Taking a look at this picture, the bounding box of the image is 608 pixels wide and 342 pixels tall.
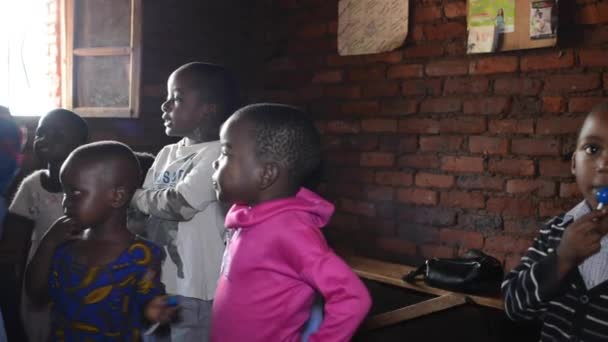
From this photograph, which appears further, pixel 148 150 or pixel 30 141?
pixel 148 150

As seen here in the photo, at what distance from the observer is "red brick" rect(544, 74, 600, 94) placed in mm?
2432

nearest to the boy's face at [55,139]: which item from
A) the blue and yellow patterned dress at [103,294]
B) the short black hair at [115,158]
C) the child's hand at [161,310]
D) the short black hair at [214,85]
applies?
the short black hair at [214,85]

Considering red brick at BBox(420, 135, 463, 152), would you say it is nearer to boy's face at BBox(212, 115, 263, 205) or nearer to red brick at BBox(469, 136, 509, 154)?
red brick at BBox(469, 136, 509, 154)

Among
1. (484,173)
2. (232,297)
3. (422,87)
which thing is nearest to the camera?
(232,297)

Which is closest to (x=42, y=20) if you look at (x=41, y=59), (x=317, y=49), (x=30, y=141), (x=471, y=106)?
(x=41, y=59)

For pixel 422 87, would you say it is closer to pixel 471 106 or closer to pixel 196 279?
pixel 471 106

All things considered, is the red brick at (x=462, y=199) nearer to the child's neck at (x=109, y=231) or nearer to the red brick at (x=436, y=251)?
the red brick at (x=436, y=251)

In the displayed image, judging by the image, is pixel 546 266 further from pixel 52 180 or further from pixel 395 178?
pixel 395 178

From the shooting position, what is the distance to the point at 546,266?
123cm

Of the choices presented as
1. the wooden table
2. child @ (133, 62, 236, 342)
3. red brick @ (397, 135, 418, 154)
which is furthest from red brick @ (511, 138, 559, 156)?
child @ (133, 62, 236, 342)

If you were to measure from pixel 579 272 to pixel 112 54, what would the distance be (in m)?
2.68

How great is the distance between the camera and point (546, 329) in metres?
1.33

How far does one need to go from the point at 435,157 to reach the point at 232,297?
1845mm

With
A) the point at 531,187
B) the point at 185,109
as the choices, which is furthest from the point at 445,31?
the point at 185,109
